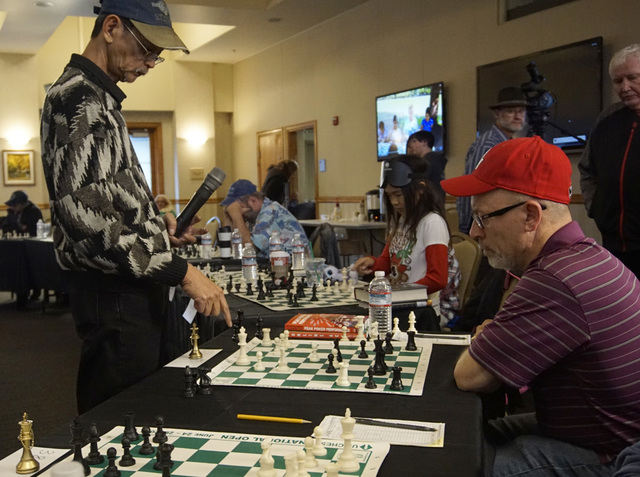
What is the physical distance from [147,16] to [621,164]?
2534mm

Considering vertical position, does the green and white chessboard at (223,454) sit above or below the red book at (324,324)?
below

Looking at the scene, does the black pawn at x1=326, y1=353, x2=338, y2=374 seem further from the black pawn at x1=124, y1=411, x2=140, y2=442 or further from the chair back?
the chair back

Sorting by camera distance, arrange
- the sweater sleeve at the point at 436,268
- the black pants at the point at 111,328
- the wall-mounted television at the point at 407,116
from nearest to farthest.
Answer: the black pants at the point at 111,328 < the sweater sleeve at the point at 436,268 < the wall-mounted television at the point at 407,116

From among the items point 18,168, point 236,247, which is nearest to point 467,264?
point 236,247

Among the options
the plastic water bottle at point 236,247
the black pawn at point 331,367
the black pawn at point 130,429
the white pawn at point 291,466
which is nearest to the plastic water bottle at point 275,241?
the plastic water bottle at point 236,247

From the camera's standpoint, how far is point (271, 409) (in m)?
1.49

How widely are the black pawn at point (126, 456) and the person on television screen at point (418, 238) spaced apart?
7.15ft

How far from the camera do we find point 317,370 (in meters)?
1.83

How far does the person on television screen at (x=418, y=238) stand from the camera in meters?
A: 3.27

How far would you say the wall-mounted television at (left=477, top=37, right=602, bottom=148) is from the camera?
5.27 m

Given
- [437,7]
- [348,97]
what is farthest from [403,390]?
[348,97]

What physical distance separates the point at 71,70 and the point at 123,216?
0.46 m

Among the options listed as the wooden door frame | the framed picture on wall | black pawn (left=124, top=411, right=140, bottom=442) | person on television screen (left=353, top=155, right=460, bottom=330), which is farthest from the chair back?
the wooden door frame

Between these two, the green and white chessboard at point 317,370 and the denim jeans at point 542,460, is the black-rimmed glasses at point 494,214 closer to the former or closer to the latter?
the green and white chessboard at point 317,370
